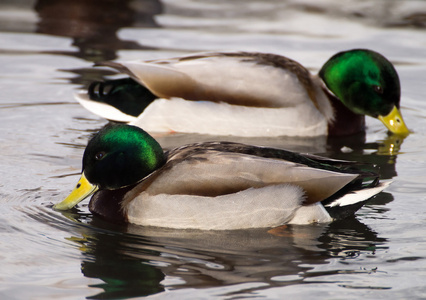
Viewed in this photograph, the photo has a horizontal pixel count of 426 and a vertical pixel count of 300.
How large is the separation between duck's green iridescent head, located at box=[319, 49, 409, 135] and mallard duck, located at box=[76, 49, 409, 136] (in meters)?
0.01

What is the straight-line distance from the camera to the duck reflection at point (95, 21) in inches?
454

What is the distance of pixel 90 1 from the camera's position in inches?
544

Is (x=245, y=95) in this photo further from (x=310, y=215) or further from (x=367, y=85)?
(x=310, y=215)

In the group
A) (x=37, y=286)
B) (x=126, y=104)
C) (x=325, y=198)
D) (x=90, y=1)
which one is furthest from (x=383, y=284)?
(x=90, y=1)

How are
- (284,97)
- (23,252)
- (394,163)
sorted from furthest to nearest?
(284,97), (394,163), (23,252)

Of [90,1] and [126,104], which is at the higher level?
[90,1]

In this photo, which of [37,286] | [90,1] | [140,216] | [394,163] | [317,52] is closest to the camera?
[37,286]

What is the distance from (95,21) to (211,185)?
7.81 m

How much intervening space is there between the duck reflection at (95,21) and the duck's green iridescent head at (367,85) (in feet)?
11.2

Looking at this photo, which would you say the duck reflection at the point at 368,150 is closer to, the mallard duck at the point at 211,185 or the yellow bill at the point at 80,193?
the mallard duck at the point at 211,185

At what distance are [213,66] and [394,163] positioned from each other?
2136 mm

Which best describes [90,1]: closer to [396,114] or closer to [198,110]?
[198,110]

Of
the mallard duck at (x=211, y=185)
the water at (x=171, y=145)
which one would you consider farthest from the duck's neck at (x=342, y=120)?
the mallard duck at (x=211, y=185)

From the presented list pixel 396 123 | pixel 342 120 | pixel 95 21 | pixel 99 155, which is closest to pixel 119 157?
pixel 99 155
